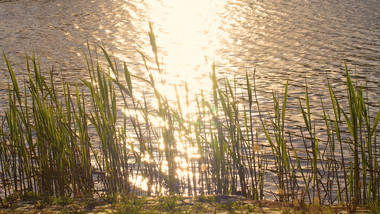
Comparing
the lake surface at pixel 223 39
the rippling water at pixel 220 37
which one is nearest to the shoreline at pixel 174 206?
the lake surface at pixel 223 39

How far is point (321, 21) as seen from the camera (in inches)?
645

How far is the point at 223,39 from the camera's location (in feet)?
48.8

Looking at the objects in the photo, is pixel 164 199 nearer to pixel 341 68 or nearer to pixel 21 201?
pixel 21 201

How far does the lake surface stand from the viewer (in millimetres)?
10125

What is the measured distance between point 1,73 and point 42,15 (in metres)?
11.5

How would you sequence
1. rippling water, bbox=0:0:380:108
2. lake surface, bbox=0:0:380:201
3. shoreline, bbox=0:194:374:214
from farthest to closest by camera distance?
rippling water, bbox=0:0:380:108, lake surface, bbox=0:0:380:201, shoreline, bbox=0:194:374:214

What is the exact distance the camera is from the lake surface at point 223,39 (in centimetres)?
1012

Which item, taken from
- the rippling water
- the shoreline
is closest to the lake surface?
the rippling water

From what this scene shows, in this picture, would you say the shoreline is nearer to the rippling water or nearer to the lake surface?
the lake surface

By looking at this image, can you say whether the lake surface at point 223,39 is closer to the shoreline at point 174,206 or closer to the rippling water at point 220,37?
the rippling water at point 220,37

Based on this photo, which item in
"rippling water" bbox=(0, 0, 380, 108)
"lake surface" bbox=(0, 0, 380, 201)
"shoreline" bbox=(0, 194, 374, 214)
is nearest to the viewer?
"shoreline" bbox=(0, 194, 374, 214)

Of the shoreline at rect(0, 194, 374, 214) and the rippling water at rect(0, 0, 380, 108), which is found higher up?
the rippling water at rect(0, 0, 380, 108)

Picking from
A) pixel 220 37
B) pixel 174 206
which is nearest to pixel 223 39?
pixel 220 37

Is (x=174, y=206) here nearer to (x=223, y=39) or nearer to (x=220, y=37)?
(x=223, y=39)
